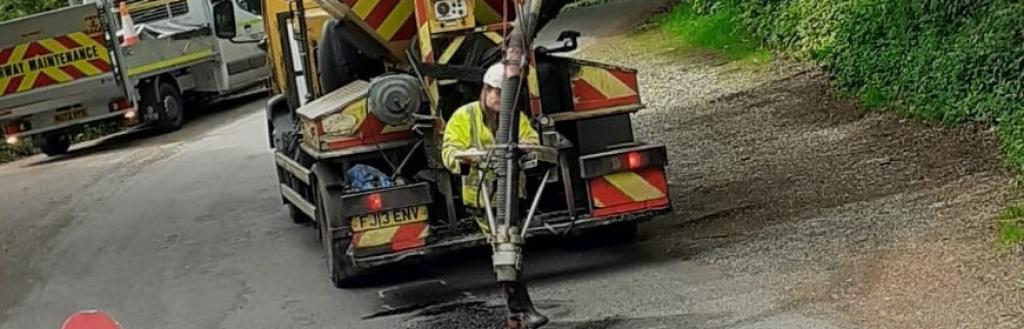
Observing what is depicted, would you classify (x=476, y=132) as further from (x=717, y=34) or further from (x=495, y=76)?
(x=717, y=34)

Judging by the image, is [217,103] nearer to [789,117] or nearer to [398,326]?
[789,117]

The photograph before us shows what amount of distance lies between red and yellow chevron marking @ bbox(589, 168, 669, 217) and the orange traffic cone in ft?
51.9

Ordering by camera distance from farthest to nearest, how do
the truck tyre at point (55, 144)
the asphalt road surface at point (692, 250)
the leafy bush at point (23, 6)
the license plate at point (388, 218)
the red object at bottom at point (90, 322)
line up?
1. the leafy bush at point (23, 6)
2. the truck tyre at point (55, 144)
3. the license plate at point (388, 218)
4. the asphalt road surface at point (692, 250)
5. the red object at bottom at point (90, 322)

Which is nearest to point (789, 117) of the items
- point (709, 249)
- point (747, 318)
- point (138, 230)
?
point (709, 249)

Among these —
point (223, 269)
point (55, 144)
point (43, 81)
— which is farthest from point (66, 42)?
point (223, 269)

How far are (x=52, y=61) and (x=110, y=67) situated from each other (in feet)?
2.70

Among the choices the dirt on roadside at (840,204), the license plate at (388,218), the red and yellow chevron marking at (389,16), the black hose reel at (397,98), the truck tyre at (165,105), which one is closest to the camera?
the dirt on roadside at (840,204)

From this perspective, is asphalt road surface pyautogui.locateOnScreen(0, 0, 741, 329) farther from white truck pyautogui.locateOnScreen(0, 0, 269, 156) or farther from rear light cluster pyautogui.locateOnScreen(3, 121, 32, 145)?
rear light cluster pyautogui.locateOnScreen(3, 121, 32, 145)

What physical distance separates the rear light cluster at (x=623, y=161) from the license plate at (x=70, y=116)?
618 inches

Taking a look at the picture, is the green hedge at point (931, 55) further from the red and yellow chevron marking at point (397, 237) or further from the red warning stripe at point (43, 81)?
the red warning stripe at point (43, 81)

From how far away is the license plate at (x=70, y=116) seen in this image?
77.5 ft

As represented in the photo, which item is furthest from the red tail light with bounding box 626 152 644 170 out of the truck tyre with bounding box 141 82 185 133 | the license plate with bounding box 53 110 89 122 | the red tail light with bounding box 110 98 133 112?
the truck tyre with bounding box 141 82 185 133

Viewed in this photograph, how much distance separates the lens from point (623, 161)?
31.4 ft

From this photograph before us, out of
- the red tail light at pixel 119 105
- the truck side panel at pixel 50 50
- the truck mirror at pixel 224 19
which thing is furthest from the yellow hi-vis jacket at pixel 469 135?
the red tail light at pixel 119 105
